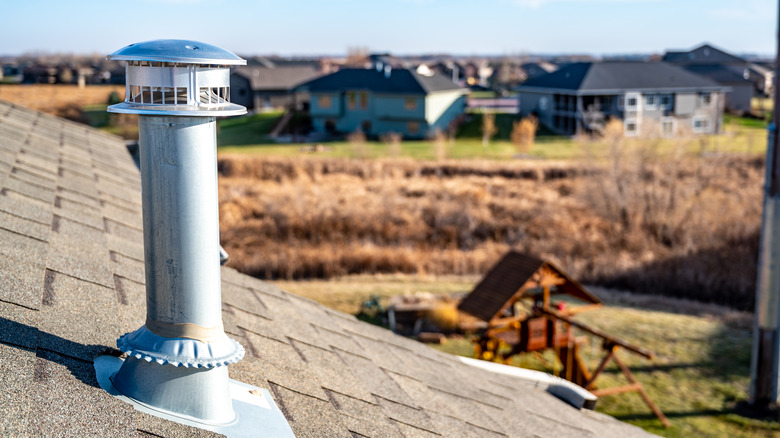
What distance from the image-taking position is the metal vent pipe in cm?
264

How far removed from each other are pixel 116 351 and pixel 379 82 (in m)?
53.0

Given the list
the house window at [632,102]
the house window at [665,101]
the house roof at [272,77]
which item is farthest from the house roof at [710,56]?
the house roof at [272,77]

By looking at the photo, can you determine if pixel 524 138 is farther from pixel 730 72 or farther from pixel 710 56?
pixel 710 56

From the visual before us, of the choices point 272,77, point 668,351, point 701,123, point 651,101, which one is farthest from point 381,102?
point 668,351

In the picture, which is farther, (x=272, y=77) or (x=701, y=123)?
(x=272, y=77)

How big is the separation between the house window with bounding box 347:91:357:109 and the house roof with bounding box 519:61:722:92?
50.6 feet

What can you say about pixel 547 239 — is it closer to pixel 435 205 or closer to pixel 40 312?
pixel 435 205

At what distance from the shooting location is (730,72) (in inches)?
2522

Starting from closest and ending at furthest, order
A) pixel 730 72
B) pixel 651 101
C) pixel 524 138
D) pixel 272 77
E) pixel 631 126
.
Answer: pixel 524 138 → pixel 631 126 → pixel 651 101 → pixel 730 72 → pixel 272 77

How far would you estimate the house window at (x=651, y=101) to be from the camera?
51.9 meters

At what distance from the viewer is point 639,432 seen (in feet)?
19.8

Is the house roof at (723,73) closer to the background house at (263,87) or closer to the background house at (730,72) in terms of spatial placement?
the background house at (730,72)

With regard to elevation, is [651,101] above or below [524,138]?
above

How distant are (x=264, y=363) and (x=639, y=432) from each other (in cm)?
374
